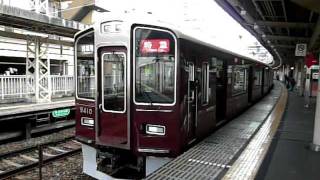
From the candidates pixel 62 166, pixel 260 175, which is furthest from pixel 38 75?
pixel 260 175

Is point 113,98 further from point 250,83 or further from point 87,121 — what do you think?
point 250,83

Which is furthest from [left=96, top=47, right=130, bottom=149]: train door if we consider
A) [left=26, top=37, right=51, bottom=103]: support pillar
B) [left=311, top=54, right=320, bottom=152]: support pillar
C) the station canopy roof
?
[left=26, top=37, right=51, bottom=103]: support pillar

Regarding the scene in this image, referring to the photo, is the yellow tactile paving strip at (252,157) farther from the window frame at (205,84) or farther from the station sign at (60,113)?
the station sign at (60,113)

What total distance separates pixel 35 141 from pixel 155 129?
6.37 metres

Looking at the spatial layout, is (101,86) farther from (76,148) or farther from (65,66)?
(65,66)

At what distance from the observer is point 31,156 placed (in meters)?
8.79

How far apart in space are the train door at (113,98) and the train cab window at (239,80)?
522 cm

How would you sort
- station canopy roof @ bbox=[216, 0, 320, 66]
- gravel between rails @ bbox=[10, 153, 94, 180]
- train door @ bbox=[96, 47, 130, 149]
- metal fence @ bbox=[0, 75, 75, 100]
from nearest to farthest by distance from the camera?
train door @ bbox=[96, 47, 130, 149]
gravel between rails @ bbox=[10, 153, 94, 180]
station canopy roof @ bbox=[216, 0, 320, 66]
metal fence @ bbox=[0, 75, 75, 100]

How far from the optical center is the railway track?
296 inches

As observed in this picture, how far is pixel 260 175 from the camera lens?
550 centimetres

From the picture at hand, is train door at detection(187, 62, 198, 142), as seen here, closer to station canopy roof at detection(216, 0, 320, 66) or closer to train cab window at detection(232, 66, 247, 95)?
train cab window at detection(232, 66, 247, 95)

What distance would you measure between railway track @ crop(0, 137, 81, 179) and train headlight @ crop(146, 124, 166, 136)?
2.72 meters

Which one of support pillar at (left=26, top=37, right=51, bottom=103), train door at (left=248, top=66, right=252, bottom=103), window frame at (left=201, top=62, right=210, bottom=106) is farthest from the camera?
train door at (left=248, top=66, right=252, bottom=103)

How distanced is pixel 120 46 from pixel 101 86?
786 mm
